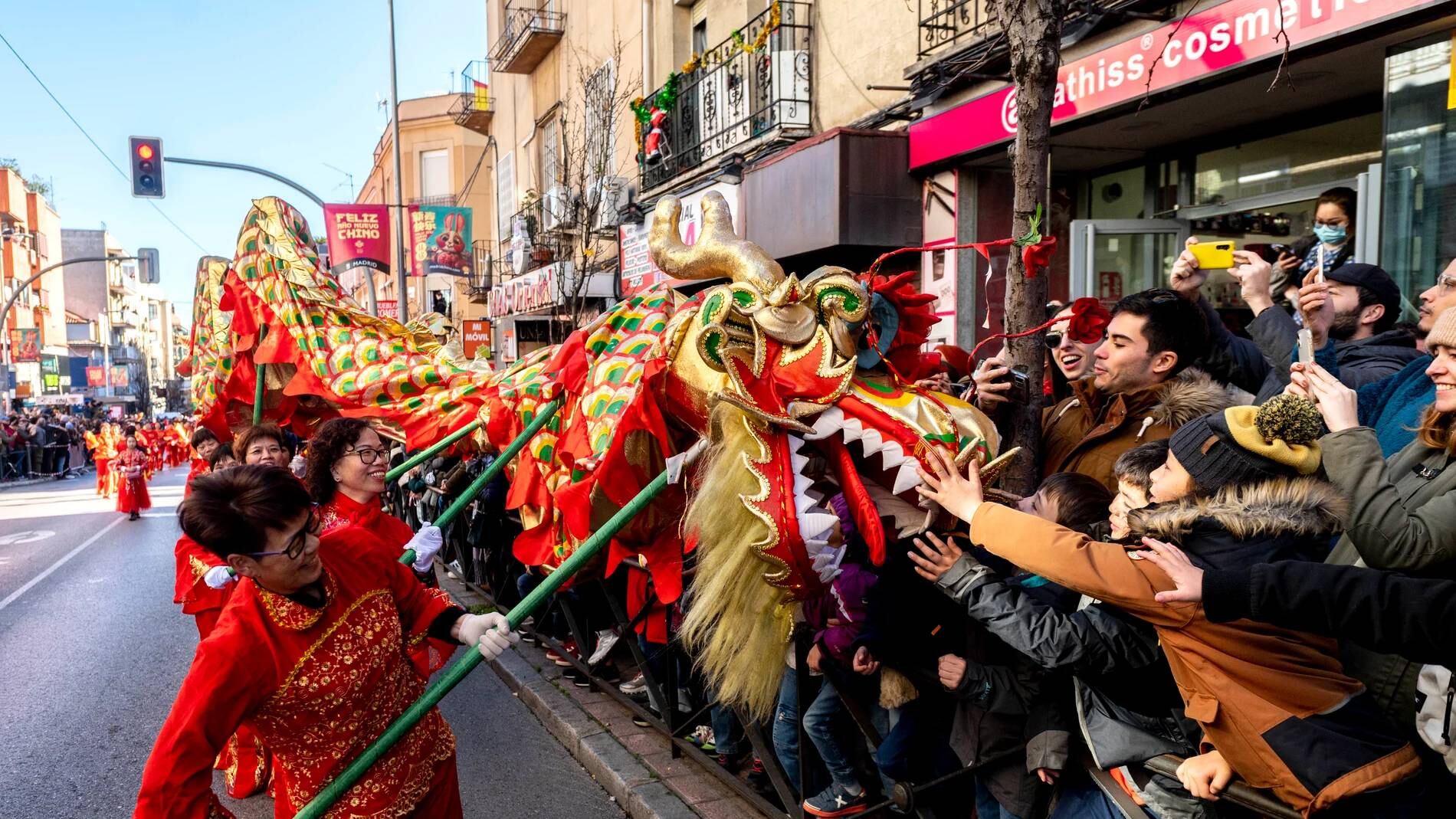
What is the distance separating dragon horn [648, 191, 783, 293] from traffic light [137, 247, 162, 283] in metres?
28.6

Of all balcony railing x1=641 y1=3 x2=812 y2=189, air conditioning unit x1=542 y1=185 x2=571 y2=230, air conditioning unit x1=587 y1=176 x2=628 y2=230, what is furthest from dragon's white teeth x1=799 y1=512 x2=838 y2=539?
air conditioning unit x1=587 y1=176 x2=628 y2=230

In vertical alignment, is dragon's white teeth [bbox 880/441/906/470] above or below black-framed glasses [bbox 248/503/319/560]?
above

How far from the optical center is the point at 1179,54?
5.84 m

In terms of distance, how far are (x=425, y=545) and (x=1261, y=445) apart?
2.80 m

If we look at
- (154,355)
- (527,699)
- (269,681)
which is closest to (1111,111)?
(527,699)

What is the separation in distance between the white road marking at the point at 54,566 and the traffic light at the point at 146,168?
598 cm

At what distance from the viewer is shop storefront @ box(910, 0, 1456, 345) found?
16.3 feet

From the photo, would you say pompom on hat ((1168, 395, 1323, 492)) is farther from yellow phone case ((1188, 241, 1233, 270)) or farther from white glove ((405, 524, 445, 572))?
white glove ((405, 524, 445, 572))

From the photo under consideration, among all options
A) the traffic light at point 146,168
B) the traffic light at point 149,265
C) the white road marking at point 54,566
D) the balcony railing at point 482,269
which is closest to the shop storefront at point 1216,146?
the white road marking at point 54,566

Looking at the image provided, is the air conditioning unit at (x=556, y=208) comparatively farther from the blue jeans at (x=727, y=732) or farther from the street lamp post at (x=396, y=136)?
the blue jeans at (x=727, y=732)

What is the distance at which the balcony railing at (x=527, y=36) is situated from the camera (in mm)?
17984

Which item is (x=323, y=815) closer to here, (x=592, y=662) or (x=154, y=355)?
(x=592, y=662)

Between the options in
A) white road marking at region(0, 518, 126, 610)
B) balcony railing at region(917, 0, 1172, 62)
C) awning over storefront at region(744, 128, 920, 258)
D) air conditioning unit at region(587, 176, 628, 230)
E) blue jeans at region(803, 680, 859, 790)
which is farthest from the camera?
air conditioning unit at region(587, 176, 628, 230)

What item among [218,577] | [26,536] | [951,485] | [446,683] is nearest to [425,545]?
[218,577]
